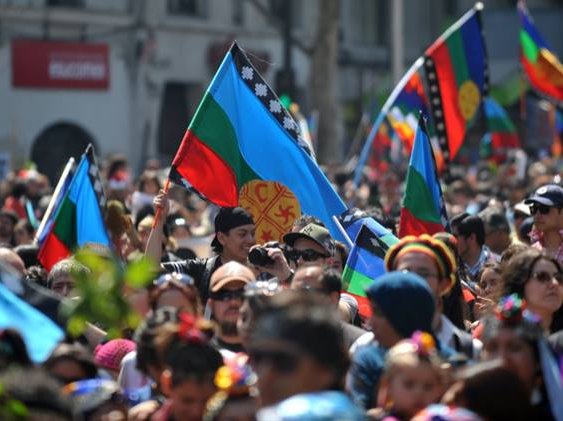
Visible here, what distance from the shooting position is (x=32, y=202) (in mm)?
15773

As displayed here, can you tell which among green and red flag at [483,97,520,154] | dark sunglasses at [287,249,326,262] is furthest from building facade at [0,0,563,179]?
dark sunglasses at [287,249,326,262]

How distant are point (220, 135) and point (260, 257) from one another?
1.58 m

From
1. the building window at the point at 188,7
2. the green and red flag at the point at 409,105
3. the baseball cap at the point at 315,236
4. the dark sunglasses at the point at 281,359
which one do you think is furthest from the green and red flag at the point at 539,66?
the building window at the point at 188,7

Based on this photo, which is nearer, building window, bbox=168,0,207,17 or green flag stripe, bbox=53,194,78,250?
green flag stripe, bbox=53,194,78,250

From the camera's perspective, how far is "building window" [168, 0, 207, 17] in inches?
1287

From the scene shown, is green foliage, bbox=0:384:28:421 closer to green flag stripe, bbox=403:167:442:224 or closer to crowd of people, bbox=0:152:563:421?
crowd of people, bbox=0:152:563:421

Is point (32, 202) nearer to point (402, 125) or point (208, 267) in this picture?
point (402, 125)

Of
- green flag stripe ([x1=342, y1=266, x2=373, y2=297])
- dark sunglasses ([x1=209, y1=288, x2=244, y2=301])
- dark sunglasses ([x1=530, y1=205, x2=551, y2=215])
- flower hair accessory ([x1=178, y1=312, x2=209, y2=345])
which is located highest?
flower hair accessory ([x1=178, y1=312, x2=209, y2=345])

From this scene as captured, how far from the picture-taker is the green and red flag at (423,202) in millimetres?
10094

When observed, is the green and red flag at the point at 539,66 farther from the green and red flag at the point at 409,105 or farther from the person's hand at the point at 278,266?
the person's hand at the point at 278,266

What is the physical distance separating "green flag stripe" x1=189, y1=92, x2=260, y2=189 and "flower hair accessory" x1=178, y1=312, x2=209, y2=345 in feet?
12.6

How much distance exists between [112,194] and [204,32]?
1957cm

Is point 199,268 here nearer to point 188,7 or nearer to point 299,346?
point 299,346

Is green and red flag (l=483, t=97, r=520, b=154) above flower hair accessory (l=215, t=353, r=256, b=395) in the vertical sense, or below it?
below
